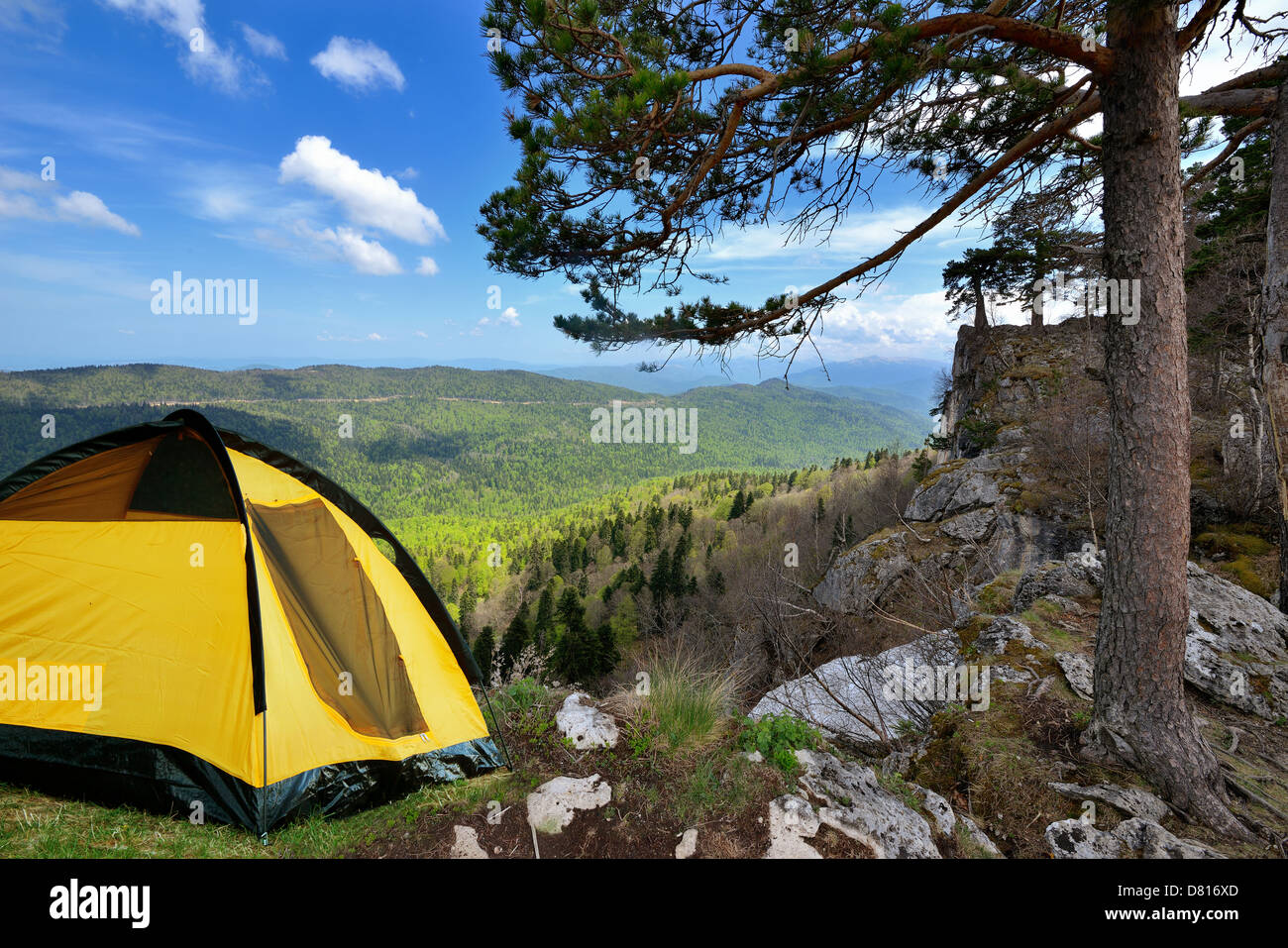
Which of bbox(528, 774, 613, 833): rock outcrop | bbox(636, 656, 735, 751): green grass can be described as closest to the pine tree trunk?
bbox(636, 656, 735, 751): green grass

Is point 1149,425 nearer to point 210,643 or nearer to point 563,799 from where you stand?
point 563,799

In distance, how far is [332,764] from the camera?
3838 mm

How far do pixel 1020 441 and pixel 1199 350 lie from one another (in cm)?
517

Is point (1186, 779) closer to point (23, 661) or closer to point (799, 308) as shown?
point (799, 308)

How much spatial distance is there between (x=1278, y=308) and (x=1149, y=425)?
325 cm

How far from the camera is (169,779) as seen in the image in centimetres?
380

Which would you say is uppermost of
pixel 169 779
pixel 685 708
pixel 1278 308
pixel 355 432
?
pixel 355 432

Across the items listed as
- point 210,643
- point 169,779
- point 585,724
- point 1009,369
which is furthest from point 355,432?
point 585,724

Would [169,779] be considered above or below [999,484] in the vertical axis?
below

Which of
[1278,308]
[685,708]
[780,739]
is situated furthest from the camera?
[1278,308]

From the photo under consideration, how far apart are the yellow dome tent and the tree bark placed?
195 inches

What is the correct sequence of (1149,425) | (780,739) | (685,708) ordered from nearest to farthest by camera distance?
(1149,425)
(780,739)
(685,708)

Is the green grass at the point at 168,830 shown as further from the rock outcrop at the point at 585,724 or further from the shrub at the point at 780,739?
the shrub at the point at 780,739
